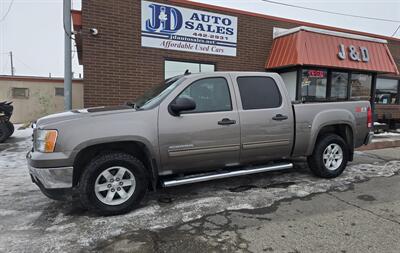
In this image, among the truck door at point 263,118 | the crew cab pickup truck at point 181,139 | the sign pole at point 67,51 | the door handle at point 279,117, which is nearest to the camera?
the crew cab pickup truck at point 181,139

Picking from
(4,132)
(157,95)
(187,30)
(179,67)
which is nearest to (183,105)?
(157,95)

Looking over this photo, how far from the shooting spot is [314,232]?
3420mm

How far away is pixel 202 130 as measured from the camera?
4281 millimetres

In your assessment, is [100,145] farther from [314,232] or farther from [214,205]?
[314,232]

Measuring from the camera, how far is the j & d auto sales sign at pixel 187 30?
8.31 m

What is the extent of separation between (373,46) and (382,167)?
5.89 metres

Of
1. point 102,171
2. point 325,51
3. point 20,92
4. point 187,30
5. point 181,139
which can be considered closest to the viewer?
point 102,171

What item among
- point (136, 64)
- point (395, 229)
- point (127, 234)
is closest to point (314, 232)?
point (395, 229)

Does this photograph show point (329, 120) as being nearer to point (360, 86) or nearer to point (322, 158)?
point (322, 158)

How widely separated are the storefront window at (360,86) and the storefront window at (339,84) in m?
0.33

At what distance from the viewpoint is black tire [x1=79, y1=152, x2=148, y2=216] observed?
12.3 ft

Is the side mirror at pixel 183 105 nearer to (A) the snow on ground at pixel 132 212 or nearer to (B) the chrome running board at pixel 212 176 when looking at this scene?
(B) the chrome running board at pixel 212 176

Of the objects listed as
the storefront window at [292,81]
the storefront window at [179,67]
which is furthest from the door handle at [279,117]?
the storefront window at [292,81]

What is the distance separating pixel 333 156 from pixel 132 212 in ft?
12.4
